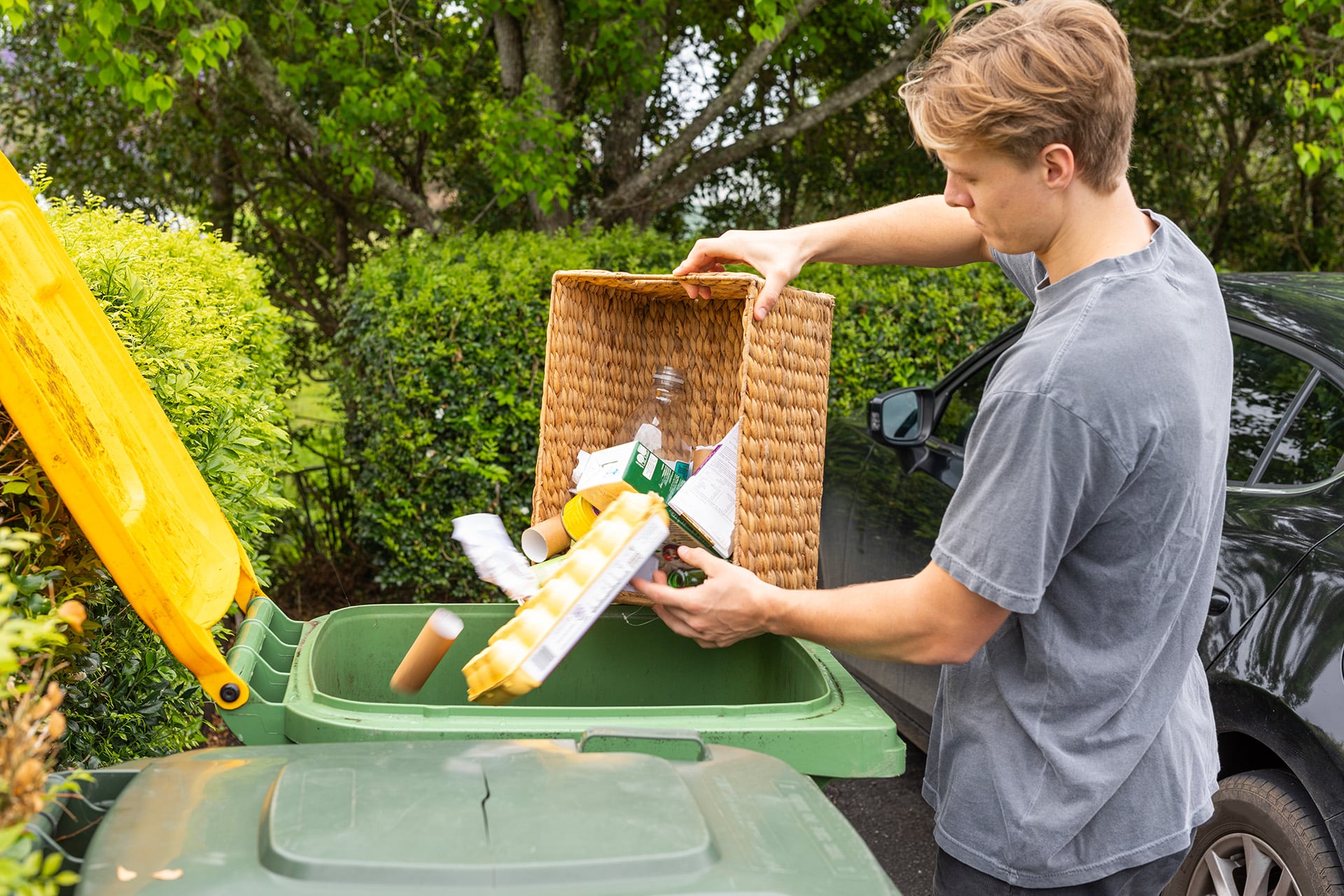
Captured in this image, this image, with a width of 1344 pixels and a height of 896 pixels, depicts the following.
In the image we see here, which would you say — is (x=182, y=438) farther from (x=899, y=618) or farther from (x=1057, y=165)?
(x=1057, y=165)

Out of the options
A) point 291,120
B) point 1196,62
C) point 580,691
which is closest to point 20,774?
point 580,691

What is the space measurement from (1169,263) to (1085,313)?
17cm

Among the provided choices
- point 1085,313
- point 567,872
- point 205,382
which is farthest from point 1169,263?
point 205,382

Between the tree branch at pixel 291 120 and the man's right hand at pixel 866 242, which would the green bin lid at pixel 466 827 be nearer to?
the man's right hand at pixel 866 242

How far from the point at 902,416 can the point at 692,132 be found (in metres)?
2.47

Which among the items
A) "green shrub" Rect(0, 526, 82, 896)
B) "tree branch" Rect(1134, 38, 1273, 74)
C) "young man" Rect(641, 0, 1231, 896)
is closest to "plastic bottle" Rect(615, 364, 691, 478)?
"young man" Rect(641, 0, 1231, 896)

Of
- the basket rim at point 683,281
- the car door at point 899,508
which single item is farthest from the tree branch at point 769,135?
the basket rim at point 683,281

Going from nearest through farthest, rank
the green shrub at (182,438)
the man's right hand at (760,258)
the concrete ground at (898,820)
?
1. the green shrub at (182,438)
2. the man's right hand at (760,258)
3. the concrete ground at (898,820)

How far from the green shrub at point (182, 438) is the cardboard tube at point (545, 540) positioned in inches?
27.2

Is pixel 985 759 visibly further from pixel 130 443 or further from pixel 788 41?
pixel 788 41

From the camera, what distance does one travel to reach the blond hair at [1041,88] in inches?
51.3

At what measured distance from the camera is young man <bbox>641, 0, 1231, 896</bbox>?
1.29 meters

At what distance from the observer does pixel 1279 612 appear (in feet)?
6.98

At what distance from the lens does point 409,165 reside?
20.5ft
